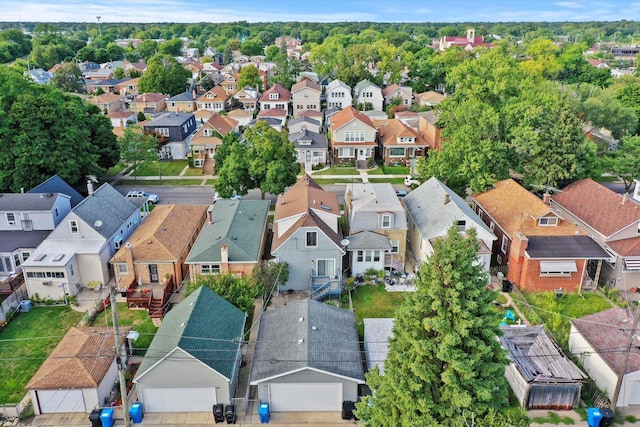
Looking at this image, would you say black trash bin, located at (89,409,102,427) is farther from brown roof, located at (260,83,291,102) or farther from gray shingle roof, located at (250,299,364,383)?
brown roof, located at (260,83,291,102)

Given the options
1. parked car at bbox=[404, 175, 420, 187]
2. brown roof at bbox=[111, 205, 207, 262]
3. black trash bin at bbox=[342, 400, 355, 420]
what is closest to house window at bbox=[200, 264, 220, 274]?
brown roof at bbox=[111, 205, 207, 262]

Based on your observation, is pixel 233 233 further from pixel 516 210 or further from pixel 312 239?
pixel 516 210

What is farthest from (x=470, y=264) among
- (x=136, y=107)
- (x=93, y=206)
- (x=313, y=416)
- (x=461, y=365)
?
(x=136, y=107)

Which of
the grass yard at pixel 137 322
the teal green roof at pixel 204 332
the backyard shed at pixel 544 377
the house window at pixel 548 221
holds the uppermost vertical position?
the house window at pixel 548 221

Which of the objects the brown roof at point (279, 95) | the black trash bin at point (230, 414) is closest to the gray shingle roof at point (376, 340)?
the black trash bin at point (230, 414)

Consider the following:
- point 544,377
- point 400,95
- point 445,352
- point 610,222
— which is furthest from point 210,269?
point 400,95

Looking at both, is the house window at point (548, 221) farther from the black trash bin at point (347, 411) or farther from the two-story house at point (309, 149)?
the two-story house at point (309, 149)
